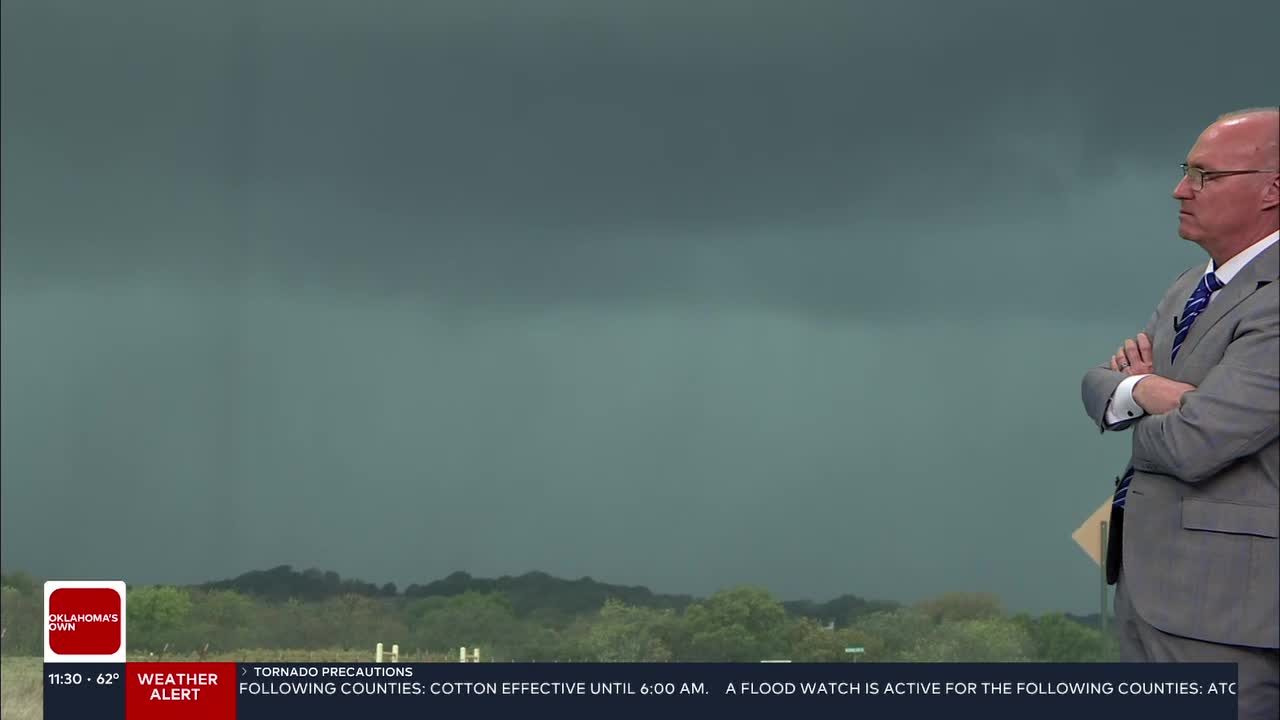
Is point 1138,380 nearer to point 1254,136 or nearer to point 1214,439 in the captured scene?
point 1214,439

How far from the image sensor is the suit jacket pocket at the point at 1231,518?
101 inches

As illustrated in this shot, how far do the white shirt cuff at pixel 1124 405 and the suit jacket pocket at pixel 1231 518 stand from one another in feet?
0.69

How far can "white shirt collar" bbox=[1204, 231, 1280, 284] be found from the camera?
274cm

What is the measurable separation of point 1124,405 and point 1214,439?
25 centimetres

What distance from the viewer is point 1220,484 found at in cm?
265

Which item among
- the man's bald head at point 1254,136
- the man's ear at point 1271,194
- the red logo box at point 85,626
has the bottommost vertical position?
the red logo box at point 85,626
